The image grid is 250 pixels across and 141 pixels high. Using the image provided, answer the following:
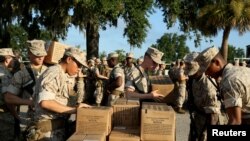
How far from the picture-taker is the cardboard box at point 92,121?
16.2ft

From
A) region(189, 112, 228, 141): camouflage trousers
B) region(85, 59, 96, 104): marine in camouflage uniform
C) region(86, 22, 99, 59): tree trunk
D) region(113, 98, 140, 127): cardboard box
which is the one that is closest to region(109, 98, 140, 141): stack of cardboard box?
region(113, 98, 140, 127): cardboard box

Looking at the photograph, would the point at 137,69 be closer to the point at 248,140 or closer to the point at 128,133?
the point at 128,133

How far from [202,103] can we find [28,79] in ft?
6.90

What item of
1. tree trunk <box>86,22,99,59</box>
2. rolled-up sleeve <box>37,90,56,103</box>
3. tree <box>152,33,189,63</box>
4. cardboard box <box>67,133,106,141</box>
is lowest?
cardboard box <box>67,133,106,141</box>

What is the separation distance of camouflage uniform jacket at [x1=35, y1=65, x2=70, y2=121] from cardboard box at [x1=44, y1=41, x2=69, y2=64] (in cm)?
123

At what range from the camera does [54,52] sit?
658 centimetres

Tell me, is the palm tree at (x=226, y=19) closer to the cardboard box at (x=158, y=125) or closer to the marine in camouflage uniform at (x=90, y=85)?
the marine in camouflage uniform at (x=90, y=85)

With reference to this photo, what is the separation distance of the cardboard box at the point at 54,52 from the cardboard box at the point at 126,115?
1.39 m

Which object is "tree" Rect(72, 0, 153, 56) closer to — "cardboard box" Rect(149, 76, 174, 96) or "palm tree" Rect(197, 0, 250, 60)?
"palm tree" Rect(197, 0, 250, 60)

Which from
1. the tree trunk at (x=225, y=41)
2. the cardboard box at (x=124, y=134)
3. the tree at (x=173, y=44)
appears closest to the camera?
the cardboard box at (x=124, y=134)

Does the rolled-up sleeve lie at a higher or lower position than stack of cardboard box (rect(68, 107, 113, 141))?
higher

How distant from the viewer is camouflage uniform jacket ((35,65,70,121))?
5043 mm

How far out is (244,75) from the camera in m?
4.71

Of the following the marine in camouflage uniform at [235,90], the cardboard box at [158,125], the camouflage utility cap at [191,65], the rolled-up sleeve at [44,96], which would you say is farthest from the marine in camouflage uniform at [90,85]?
the marine in camouflage uniform at [235,90]
